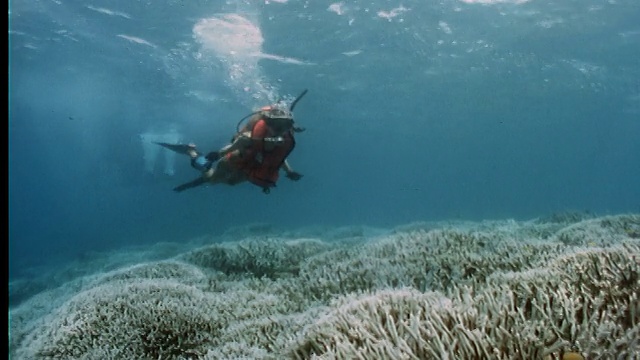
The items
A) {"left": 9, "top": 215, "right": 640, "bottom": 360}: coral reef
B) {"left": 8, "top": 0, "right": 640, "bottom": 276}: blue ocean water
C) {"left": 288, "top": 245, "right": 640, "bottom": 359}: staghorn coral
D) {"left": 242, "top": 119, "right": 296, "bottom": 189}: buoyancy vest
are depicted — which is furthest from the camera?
{"left": 8, "top": 0, "right": 640, "bottom": 276}: blue ocean water

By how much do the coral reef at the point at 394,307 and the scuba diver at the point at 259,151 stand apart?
2109mm

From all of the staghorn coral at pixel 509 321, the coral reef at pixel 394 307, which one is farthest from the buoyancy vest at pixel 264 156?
the staghorn coral at pixel 509 321

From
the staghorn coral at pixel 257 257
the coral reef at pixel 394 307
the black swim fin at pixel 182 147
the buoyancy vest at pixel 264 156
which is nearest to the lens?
the coral reef at pixel 394 307

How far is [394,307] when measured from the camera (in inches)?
126

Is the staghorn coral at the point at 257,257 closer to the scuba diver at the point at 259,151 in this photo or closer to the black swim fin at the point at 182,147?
the scuba diver at the point at 259,151

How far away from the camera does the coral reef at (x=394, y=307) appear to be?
244 centimetres

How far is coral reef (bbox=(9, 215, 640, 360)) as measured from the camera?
2443 mm

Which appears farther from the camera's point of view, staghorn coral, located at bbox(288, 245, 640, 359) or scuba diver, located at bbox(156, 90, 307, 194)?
scuba diver, located at bbox(156, 90, 307, 194)

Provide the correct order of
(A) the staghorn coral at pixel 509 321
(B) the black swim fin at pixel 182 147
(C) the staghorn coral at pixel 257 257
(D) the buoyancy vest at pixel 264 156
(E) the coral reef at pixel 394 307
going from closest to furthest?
(A) the staghorn coral at pixel 509 321, (E) the coral reef at pixel 394 307, (C) the staghorn coral at pixel 257 257, (D) the buoyancy vest at pixel 264 156, (B) the black swim fin at pixel 182 147

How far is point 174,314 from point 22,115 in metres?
61.1

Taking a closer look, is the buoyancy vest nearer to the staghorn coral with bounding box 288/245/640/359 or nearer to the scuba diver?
the scuba diver

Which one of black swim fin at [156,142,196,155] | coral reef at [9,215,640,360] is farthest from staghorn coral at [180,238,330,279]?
black swim fin at [156,142,196,155]

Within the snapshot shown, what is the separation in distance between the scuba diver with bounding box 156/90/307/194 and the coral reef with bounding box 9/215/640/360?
6.92 feet

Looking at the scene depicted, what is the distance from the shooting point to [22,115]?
52.8 metres
